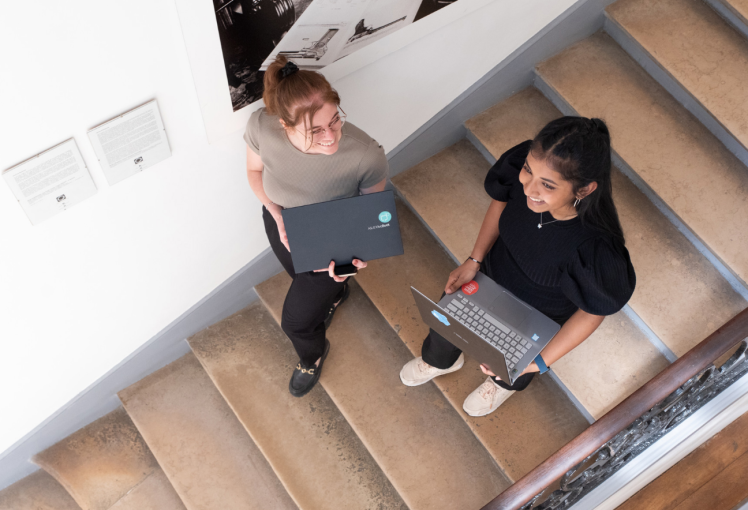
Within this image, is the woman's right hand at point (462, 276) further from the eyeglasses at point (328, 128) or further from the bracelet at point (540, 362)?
the eyeglasses at point (328, 128)

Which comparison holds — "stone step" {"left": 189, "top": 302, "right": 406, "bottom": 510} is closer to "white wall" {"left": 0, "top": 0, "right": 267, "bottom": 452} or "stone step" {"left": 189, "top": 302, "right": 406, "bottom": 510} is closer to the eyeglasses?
"white wall" {"left": 0, "top": 0, "right": 267, "bottom": 452}

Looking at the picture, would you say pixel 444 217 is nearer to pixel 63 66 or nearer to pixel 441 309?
pixel 441 309

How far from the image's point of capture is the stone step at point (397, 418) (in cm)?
272

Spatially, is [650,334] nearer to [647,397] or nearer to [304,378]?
[647,397]

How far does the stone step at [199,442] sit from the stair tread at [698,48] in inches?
114

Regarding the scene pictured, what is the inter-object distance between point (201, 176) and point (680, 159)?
7.16 ft

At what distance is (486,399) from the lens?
2668 mm

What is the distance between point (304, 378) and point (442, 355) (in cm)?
81

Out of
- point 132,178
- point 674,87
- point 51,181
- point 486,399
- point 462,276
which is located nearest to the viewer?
point 51,181

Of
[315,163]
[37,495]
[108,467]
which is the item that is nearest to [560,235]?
[315,163]

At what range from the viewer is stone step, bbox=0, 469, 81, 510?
315 cm

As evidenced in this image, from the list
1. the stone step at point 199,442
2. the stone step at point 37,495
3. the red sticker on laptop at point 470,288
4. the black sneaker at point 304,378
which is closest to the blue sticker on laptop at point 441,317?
the red sticker on laptop at point 470,288

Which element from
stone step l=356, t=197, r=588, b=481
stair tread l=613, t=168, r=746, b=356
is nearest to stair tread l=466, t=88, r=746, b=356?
stair tread l=613, t=168, r=746, b=356

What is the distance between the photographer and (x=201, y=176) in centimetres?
227
